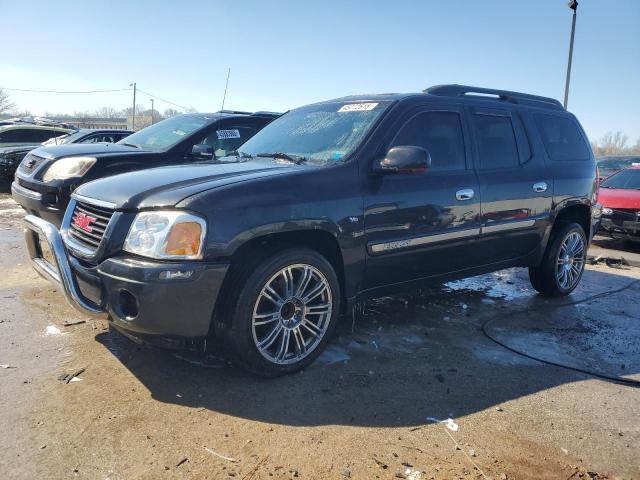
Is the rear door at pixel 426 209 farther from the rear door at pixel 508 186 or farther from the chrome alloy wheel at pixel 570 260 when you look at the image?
the chrome alloy wheel at pixel 570 260

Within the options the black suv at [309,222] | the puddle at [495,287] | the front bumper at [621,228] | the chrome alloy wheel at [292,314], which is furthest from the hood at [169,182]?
the front bumper at [621,228]

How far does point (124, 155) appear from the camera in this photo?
5.68 meters

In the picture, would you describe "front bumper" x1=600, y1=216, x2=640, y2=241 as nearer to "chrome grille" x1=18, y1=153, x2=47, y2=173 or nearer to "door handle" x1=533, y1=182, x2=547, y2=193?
→ "door handle" x1=533, y1=182, x2=547, y2=193

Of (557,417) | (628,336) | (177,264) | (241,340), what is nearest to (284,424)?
(241,340)

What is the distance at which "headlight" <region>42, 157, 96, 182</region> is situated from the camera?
5.41 meters

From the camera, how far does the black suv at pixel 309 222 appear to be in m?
3.04

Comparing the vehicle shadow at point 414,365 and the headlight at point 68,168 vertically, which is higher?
the headlight at point 68,168

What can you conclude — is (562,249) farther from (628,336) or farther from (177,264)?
(177,264)

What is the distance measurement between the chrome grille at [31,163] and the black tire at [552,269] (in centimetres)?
546

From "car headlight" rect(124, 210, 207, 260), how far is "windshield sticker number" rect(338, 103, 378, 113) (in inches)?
72.7

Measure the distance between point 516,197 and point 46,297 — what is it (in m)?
4.42

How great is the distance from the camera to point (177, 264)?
296 cm

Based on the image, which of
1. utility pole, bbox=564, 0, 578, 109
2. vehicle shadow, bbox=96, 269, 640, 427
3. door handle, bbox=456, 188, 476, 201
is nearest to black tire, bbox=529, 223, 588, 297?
vehicle shadow, bbox=96, 269, 640, 427

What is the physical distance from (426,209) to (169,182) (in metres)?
1.91
